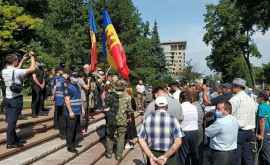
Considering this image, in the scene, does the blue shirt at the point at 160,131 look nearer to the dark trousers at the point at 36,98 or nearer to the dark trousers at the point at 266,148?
the dark trousers at the point at 266,148

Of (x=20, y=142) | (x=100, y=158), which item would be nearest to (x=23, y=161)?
(x=20, y=142)

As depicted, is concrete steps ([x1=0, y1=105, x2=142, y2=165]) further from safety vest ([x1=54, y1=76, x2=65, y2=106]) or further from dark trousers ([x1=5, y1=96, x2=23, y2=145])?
safety vest ([x1=54, y1=76, x2=65, y2=106])

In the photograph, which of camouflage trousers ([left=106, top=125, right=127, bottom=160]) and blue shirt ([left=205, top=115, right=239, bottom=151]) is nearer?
blue shirt ([left=205, top=115, right=239, bottom=151])

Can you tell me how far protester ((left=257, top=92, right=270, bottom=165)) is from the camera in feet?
33.5

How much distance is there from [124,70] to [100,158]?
2.48 m

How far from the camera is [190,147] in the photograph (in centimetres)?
966

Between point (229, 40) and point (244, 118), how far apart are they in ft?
208

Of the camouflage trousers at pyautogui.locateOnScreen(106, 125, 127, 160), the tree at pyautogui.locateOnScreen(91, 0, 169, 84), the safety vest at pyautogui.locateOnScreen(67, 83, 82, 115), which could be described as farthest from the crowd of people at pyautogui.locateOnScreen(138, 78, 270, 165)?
the tree at pyautogui.locateOnScreen(91, 0, 169, 84)

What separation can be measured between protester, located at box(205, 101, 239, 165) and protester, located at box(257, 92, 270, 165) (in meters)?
2.50

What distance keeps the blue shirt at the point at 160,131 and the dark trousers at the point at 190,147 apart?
3.03 metres

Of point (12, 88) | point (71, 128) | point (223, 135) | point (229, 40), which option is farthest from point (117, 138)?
point (229, 40)

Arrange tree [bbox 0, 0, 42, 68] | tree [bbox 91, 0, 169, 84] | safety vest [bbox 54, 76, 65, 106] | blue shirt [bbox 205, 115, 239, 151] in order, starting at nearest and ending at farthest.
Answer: blue shirt [bbox 205, 115, 239, 151], safety vest [bbox 54, 76, 65, 106], tree [bbox 0, 0, 42, 68], tree [bbox 91, 0, 169, 84]

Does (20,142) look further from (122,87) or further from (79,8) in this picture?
(79,8)

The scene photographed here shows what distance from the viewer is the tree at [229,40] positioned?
69.9 m
